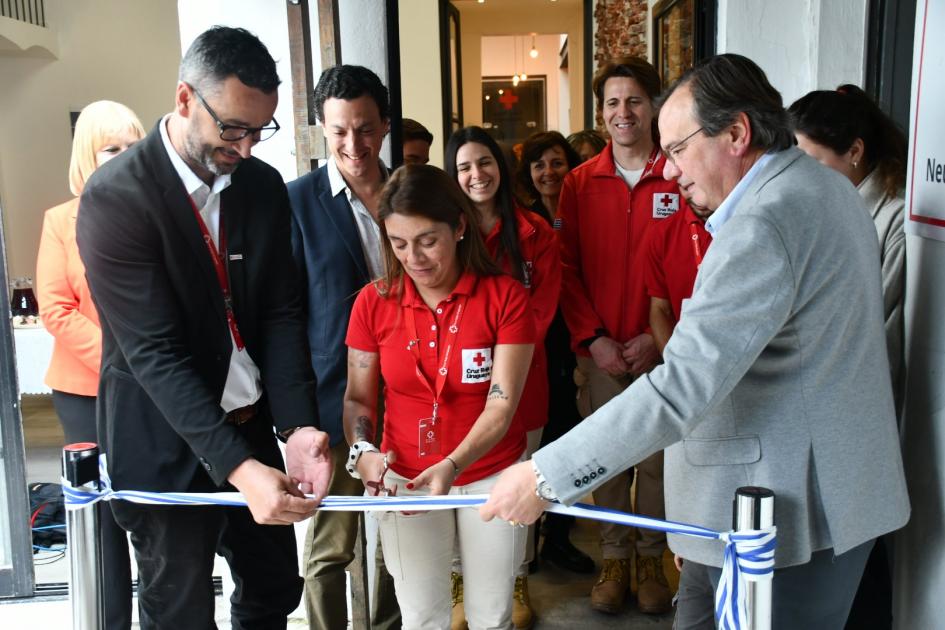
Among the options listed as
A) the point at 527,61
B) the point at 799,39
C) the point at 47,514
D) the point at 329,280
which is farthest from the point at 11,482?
the point at 527,61

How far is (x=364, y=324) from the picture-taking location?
2162mm

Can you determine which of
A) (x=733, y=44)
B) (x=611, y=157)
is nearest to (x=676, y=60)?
(x=733, y=44)

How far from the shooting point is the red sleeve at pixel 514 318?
2117mm

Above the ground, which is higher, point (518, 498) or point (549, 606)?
point (518, 498)

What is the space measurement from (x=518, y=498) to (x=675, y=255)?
153 centimetres

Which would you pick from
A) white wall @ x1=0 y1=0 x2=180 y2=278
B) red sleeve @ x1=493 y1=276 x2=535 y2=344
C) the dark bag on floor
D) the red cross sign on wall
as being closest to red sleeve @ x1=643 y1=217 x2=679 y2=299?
red sleeve @ x1=493 y1=276 x2=535 y2=344

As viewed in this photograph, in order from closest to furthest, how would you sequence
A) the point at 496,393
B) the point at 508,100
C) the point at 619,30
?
1. the point at 496,393
2. the point at 619,30
3. the point at 508,100

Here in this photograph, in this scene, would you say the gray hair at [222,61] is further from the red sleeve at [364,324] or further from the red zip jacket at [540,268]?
the red zip jacket at [540,268]

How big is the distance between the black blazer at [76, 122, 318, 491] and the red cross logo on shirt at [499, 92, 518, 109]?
12.8m

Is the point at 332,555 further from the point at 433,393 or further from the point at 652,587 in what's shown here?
the point at 652,587

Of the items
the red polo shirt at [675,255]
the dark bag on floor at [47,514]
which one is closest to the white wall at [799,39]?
the red polo shirt at [675,255]

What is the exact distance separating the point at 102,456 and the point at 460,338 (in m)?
0.84

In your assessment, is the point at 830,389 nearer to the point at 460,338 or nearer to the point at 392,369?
the point at 460,338

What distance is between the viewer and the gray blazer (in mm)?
1309
